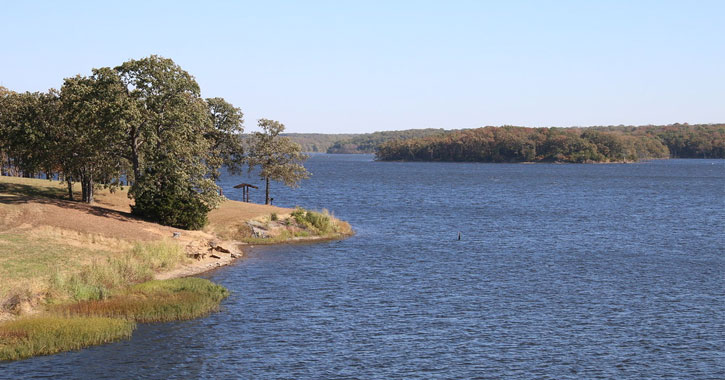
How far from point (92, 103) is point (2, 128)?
16.5m

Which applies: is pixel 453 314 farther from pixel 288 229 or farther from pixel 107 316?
pixel 288 229

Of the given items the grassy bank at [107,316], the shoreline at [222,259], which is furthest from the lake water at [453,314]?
the shoreline at [222,259]

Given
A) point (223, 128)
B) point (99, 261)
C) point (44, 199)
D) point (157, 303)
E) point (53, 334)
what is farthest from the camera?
point (223, 128)

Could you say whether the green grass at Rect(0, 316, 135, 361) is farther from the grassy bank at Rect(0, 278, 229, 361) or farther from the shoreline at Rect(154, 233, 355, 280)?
the shoreline at Rect(154, 233, 355, 280)

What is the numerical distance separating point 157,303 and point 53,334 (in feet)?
25.4

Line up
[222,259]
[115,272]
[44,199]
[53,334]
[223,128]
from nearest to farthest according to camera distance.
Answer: [53,334], [115,272], [222,259], [44,199], [223,128]

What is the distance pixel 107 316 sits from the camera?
36.4 meters

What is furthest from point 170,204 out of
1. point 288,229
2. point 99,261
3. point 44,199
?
point 99,261

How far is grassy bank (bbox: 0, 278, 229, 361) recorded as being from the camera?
31094 millimetres

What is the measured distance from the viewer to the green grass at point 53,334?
3048cm

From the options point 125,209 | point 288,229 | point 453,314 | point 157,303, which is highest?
point 125,209

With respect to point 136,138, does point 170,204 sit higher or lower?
lower

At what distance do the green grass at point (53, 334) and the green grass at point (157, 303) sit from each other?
194 centimetres

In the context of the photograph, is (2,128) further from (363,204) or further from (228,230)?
(363,204)
